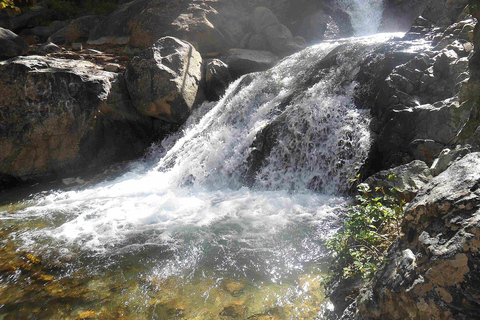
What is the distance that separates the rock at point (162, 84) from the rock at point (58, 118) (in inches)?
22.8

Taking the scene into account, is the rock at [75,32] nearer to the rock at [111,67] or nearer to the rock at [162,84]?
the rock at [111,67]

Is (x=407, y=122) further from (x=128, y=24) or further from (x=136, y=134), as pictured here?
(x=128, y=24)

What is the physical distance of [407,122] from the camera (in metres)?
5.16

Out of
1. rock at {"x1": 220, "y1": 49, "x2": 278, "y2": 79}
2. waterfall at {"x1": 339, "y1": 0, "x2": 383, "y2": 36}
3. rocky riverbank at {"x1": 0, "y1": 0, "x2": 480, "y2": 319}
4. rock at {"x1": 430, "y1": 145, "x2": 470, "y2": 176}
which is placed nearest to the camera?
rocky riverbank at {"x1": 0, "y1": 0, "x2": 480, "y2": 319}

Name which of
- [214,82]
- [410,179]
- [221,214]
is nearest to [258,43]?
[214,82]

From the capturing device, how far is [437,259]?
5.33 feet

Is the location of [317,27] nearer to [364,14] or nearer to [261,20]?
[364,14]

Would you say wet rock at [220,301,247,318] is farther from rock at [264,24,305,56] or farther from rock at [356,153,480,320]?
rock at [264,24,305,56]

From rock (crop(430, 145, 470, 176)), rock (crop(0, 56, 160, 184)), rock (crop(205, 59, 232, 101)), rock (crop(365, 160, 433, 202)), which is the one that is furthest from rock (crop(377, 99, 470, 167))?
rock (crop(0, 56, 160, 184))

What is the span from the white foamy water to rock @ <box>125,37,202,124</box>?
0.78 meters

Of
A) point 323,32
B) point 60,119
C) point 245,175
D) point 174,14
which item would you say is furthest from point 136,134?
point 323,32

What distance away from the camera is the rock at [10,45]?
9.80 metres

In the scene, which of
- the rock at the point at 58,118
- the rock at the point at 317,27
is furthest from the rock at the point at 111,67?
the rock at the point at 317,27

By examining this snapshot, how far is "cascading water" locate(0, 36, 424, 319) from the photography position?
11.1ft
